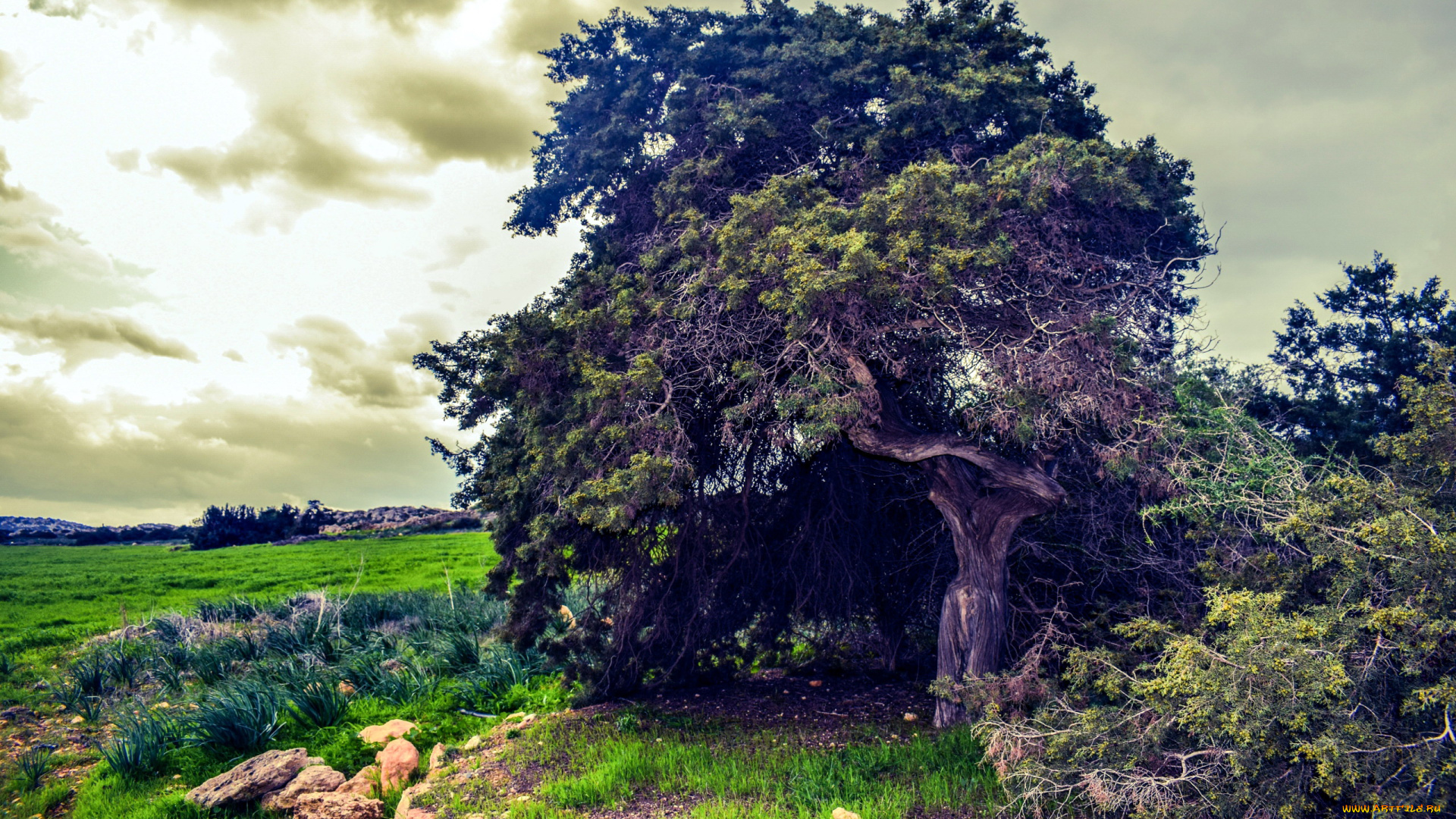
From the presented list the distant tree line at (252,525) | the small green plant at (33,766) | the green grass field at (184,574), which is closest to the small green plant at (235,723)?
the small green plant at (33,766)

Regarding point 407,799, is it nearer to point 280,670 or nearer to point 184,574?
point 280,670

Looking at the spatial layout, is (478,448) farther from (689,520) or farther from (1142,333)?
(1142,333)

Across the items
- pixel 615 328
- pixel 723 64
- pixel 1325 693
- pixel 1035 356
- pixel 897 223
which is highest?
pixel 723 64

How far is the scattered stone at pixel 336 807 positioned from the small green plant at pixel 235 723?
7.71 ft

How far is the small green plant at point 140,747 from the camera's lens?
7688mm

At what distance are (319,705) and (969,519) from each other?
27.9ft

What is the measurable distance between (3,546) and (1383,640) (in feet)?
147

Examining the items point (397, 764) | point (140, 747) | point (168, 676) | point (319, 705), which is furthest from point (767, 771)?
point (168, 676)

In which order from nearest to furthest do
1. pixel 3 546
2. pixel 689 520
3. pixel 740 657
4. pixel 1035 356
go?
pixel 1035 356 < pixel 689 520 < pixel 740 657 < pixel 3 546

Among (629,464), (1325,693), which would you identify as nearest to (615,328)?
(629,464)

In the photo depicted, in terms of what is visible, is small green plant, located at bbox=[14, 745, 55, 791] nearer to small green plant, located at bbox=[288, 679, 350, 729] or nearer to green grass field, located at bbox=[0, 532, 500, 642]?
small green plant, located at bbox=[288, 679, 350, 729]

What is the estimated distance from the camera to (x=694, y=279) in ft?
24.3

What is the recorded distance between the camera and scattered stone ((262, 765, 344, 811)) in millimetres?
6473

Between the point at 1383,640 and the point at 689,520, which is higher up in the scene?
the point at 689,520
